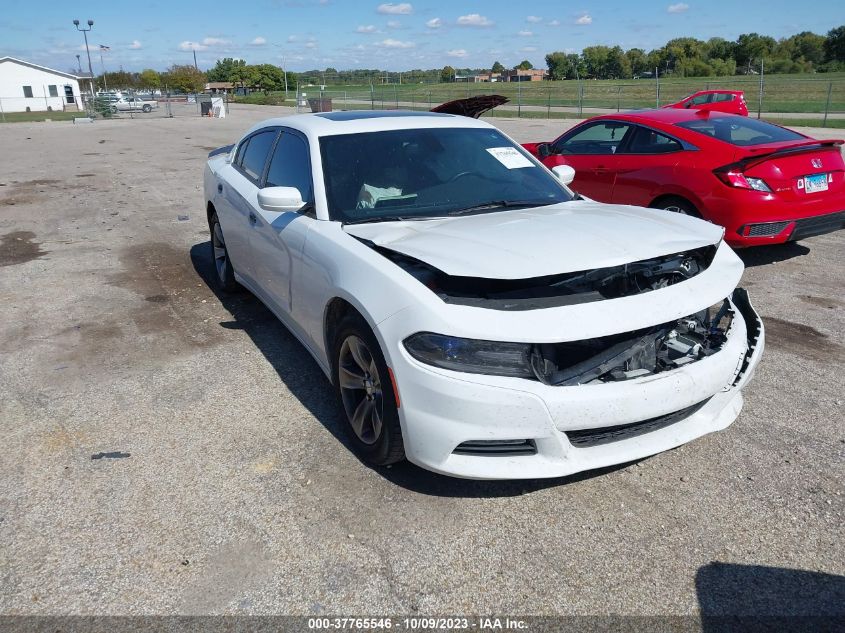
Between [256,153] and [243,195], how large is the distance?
1.50 feet

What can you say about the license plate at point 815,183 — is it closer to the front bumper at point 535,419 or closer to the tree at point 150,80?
the front bumper at point 535,419

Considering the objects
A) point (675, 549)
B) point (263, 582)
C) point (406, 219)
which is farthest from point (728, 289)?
point (263, 582)

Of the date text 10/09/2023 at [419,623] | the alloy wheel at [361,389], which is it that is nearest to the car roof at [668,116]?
the alloy wheel at [361,389]

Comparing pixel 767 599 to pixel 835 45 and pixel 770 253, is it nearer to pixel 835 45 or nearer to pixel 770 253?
pixel 770 253

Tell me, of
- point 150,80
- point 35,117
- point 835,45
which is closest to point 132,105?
point 35,117

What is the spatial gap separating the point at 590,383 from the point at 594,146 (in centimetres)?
559

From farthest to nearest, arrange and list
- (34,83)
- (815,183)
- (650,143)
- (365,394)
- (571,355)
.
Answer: (34,83)
(650,143)
(815,183)
(365,394)
(571,355)

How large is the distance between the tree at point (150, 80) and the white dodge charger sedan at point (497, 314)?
344ft

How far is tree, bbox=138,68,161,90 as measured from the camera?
10238cm

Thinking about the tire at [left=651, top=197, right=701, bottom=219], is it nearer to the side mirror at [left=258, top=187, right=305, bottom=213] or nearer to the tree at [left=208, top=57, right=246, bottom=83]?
the side mirror at [left=258, top=187, right=305, bottom=213]

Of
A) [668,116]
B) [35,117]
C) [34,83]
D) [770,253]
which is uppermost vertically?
[34,83]

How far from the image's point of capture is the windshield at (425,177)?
395 centimetres

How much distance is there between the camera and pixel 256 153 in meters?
5.28

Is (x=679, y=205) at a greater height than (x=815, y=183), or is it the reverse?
(x=815, y=183)
